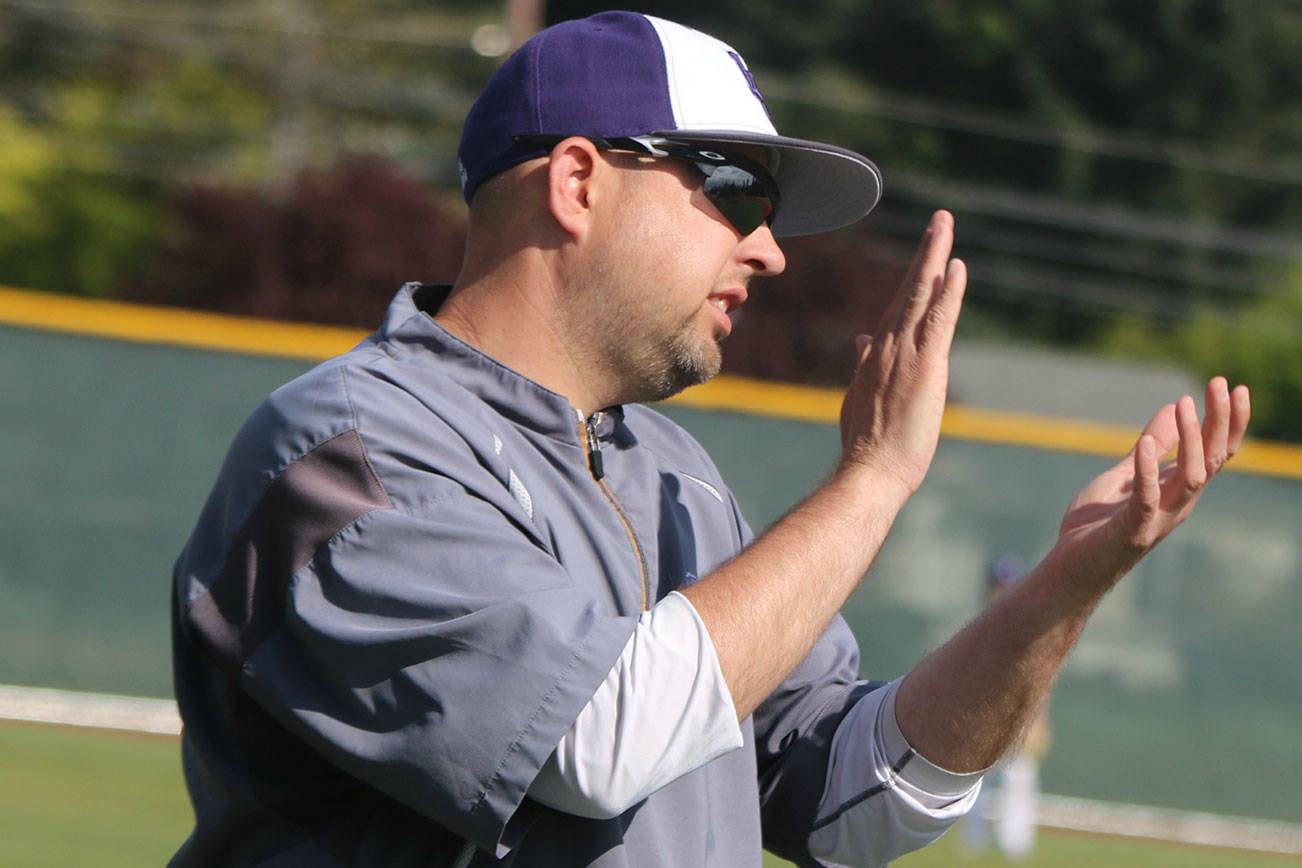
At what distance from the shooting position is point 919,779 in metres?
2.43

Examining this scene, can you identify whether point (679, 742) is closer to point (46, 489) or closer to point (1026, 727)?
point (1026, 727)

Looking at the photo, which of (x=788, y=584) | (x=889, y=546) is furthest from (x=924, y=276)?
(x=889, y=546)

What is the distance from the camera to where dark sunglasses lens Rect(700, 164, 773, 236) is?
→ 2.40 meters

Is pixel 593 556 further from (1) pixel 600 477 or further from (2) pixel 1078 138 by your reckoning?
(2) pixel 1078 138

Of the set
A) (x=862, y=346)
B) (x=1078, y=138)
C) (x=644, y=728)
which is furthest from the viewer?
(x=1078, y=138)

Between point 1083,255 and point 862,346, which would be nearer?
point 862,346

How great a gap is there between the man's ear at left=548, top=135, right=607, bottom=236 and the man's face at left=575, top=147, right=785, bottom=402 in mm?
31

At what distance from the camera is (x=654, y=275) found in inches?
92.3

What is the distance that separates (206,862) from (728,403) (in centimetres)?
959

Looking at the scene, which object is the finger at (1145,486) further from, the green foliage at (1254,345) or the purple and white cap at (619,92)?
the green foliage at (1254,345)

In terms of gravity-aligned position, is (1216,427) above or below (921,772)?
above

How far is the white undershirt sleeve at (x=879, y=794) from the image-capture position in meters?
2.43

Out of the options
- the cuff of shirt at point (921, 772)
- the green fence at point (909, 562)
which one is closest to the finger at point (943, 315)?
the cuff of shirt at point (921, 772)

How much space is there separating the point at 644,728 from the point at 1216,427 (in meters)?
0.90
